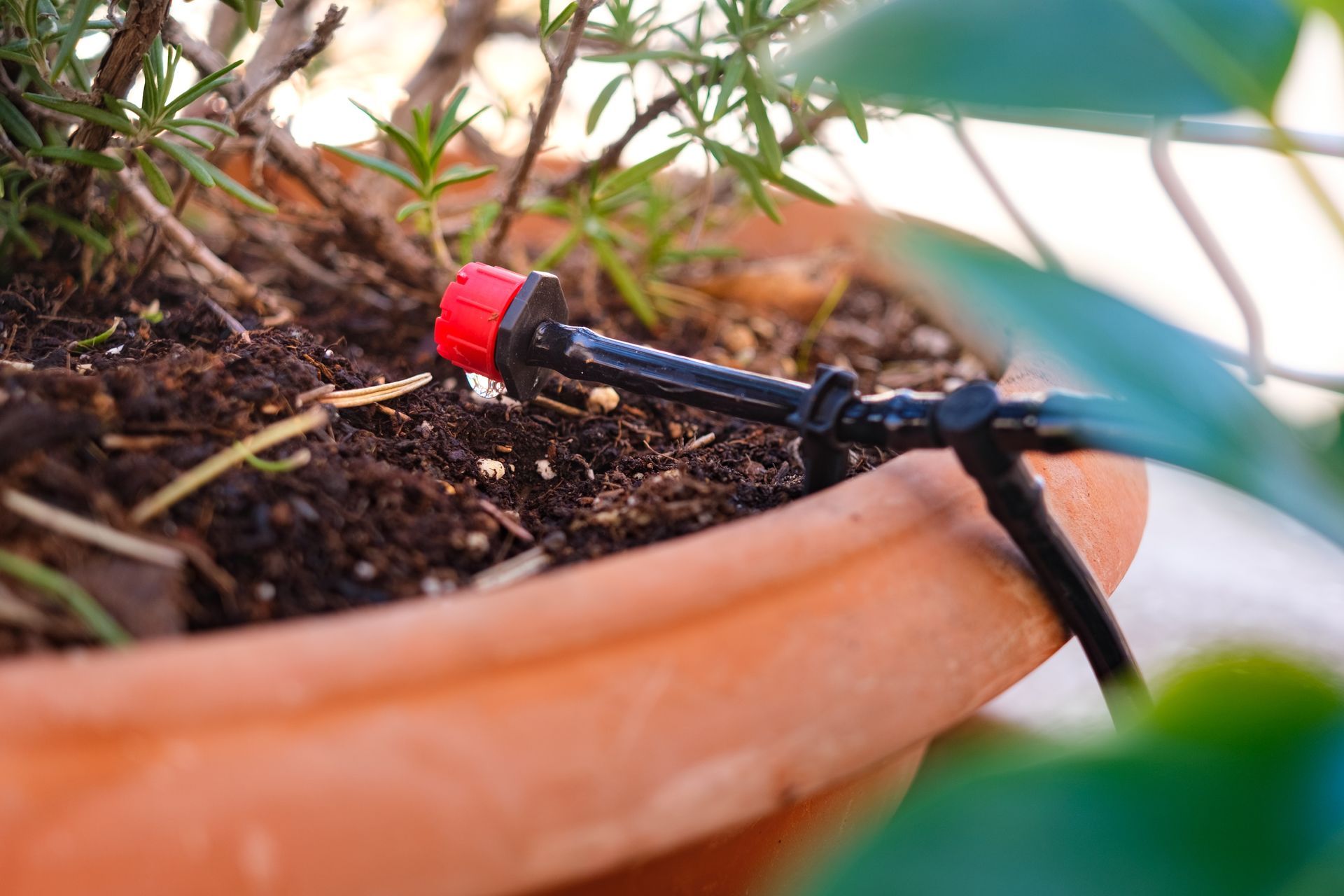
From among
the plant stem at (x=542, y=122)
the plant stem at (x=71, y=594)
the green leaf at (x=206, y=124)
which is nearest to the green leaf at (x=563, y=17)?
the plant stem at (x=542, y=122)

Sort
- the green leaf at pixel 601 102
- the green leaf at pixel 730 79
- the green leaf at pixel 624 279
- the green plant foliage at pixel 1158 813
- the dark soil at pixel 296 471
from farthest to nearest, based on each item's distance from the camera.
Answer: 1. the green leaf at pixel 624 279
2. the green leaf at pixel 601 102
3. the green leaf at pixel 730 79
4. the dark soil at pixel 296 471
5. the green plant foliage at pixel 1158 813

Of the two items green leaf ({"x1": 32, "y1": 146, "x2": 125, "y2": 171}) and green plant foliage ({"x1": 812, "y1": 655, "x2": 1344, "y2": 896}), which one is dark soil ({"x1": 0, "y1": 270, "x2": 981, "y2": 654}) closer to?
green leaf ({"x1": 32, "y1": 146, "x2": 125, "y2": 171})

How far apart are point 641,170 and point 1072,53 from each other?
454 millimetres

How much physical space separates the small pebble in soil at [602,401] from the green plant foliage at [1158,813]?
457 millimetres

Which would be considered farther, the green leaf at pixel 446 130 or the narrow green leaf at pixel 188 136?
the green leaf at pixel 446 130

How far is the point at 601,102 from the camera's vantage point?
0.77 m

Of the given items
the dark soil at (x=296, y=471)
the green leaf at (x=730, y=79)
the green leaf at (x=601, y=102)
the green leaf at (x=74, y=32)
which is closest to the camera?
the dark soil at (x=296, y=471)

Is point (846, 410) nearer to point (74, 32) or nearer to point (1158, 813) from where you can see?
point (1158, 813)

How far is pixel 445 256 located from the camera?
0.80 meters

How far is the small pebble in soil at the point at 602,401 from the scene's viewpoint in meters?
0.68

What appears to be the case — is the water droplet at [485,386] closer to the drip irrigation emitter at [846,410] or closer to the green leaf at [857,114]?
the drip irrigation emitter at [846,410]

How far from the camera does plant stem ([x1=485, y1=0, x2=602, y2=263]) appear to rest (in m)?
0.61

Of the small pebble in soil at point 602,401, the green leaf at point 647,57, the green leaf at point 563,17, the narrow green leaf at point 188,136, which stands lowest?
the small pebble in soil at point 602,401

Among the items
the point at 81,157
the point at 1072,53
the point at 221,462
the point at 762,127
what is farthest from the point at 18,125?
the point at 1072,53
